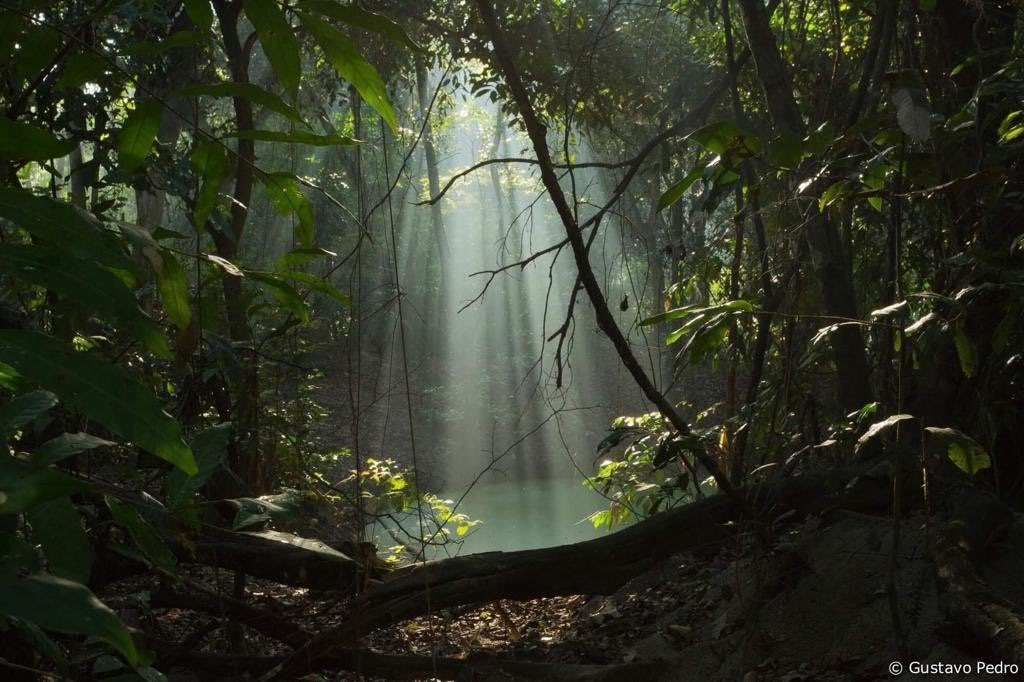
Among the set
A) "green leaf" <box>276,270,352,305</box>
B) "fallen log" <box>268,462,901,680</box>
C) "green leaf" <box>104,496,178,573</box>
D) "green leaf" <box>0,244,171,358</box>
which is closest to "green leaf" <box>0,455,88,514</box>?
"green leaf" <box>0,244,171,358</box>

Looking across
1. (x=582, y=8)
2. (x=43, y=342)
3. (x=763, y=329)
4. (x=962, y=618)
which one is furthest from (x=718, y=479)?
(x=582, y=8)

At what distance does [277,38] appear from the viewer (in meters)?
1.01

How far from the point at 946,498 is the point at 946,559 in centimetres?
41

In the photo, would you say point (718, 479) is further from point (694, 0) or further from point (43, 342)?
point (694, 0)

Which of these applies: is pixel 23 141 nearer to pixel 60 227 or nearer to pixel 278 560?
pixel 60 227

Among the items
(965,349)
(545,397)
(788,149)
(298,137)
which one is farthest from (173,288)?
(545,397)

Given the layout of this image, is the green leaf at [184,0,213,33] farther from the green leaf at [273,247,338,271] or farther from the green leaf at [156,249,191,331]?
the green leaf at [273,247,338,271]

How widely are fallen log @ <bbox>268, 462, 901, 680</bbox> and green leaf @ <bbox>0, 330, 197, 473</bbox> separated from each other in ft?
5.32

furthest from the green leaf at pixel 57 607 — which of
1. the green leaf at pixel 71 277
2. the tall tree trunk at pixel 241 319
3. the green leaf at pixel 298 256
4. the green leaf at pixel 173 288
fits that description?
the tall tree trunk at pixel 241 319

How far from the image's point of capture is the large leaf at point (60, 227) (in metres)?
0.73

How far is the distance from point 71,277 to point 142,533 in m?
0.52

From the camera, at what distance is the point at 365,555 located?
2326 mm

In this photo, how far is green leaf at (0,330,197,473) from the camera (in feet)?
2.13

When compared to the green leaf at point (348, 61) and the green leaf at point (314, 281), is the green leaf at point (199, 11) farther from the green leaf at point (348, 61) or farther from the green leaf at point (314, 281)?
the green leaf at point (314, 281)
